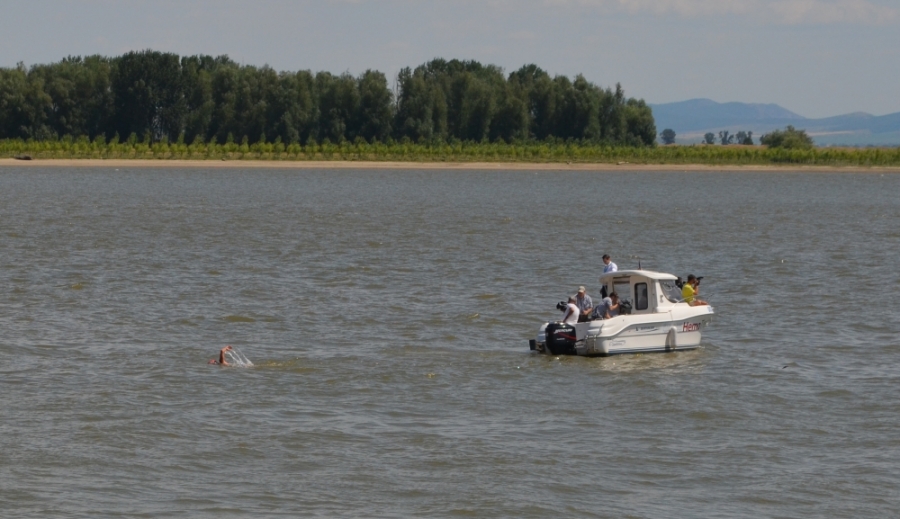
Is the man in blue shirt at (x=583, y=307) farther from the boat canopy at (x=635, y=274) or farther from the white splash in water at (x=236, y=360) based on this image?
the white splash in water at (x=236, y=360)

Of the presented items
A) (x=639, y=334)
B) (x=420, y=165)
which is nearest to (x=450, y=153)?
(x=420, y=165)

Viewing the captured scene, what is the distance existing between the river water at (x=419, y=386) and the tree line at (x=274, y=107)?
7290cm

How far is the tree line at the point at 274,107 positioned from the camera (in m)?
119

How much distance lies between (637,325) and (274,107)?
330 feet

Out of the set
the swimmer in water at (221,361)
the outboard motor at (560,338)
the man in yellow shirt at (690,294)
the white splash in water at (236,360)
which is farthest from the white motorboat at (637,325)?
the swimmer in water at (221,361)

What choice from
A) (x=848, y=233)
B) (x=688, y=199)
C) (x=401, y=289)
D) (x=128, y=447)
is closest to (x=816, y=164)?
(x=688, y=199)

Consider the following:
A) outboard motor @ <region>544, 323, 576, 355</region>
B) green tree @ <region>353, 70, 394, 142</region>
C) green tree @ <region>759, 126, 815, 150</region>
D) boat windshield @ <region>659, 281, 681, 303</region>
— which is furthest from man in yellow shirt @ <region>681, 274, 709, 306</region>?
green tree @ <region>759, 126, 815, 150</region>

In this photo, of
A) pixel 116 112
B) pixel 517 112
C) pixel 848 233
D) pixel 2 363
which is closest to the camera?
pixel 2 363

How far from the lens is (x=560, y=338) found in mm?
24078

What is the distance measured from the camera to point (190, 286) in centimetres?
3347

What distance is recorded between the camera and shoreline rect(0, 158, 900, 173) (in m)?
111

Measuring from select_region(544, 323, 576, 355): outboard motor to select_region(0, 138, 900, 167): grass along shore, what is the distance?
93311 mm

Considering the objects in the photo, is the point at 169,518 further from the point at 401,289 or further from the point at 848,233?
the point at 848,233

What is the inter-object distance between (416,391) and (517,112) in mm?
108342
